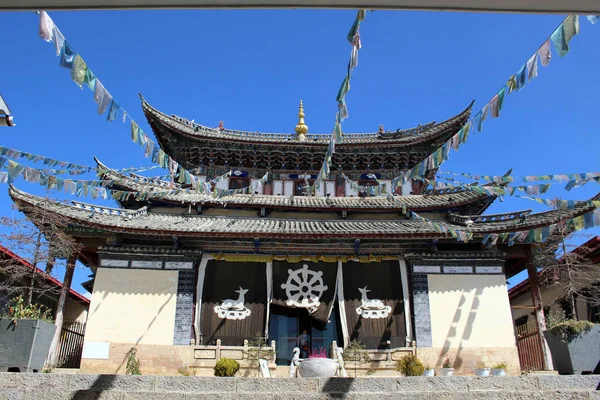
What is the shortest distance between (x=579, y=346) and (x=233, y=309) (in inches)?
394

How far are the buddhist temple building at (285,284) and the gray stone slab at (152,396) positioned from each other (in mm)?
6969

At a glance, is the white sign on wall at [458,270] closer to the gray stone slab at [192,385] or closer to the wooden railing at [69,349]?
the gray stone slab at [192,385]

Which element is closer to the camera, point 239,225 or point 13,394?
point 13,394

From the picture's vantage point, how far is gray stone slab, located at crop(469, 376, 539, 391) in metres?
8.69

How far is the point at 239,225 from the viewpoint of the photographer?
17.1 meters

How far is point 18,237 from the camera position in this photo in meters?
13.9

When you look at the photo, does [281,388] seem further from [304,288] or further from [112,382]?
[304,288]

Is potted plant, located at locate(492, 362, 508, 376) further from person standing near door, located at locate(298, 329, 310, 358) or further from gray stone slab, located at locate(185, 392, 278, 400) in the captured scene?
gray stone slab, located at locate(185, 392, 278, 400)

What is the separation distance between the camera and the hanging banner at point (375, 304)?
1612 cm

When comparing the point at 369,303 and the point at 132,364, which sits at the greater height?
the point at 369,303

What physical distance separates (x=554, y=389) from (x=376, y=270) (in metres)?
8.59

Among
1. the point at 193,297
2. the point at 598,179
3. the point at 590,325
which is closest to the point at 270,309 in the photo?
the point at 193,297

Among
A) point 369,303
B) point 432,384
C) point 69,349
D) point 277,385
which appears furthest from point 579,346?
point 69,349

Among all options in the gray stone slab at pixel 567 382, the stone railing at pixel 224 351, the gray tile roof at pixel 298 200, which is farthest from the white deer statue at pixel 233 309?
the gray stone slab at pixel 567 382
